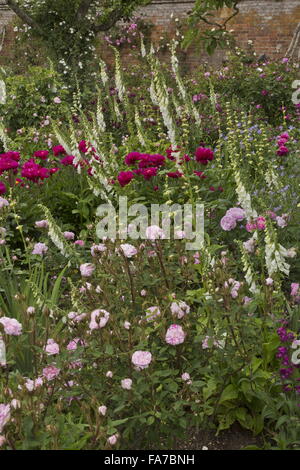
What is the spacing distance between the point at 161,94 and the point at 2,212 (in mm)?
1346

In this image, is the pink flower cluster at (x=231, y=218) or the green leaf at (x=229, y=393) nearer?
the green leaf at (x=229, y=393)

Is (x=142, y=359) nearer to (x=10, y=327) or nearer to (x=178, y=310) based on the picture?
(x=178, y=310)

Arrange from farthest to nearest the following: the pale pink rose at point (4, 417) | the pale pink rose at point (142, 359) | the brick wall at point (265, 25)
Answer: the brick wall at point (265, 25), the pale pink rose at point (142, 359), the pale pink rose at point (4, 417)

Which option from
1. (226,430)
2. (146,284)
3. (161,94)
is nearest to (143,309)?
(146,284)

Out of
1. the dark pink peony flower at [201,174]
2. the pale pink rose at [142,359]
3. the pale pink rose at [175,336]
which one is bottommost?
the pale pink rose at [142,359]

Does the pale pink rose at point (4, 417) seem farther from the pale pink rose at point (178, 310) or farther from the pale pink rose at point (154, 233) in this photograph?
the pale pink rose at point (154, 233)

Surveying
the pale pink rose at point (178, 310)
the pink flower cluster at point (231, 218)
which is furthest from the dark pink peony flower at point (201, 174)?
the pale pink rose at point (178, 310)

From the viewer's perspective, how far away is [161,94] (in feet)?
12.6

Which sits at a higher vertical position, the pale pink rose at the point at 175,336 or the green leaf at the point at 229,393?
the pale pink rose at the point at 175,336

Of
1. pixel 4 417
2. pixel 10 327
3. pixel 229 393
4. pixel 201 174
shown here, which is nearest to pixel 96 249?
pixel 10 327

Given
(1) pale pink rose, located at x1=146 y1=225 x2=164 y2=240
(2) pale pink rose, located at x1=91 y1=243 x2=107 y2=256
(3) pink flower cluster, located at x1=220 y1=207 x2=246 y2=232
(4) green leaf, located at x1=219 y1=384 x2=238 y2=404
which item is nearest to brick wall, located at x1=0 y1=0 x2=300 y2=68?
(3) pink flower cluster, located at x1=220 y1=207 x2=246 y2=232

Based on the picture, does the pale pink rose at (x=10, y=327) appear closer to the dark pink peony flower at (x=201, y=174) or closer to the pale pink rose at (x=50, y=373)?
the pale pink rose at (x=50, y=373)

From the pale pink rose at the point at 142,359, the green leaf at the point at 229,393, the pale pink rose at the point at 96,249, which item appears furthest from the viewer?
the pale pink rose at the point at 96,249

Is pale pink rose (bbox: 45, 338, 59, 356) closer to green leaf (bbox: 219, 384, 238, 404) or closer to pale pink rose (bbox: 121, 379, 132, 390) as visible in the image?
pale pink rose (bbox: 121, 379, 132, 390)
